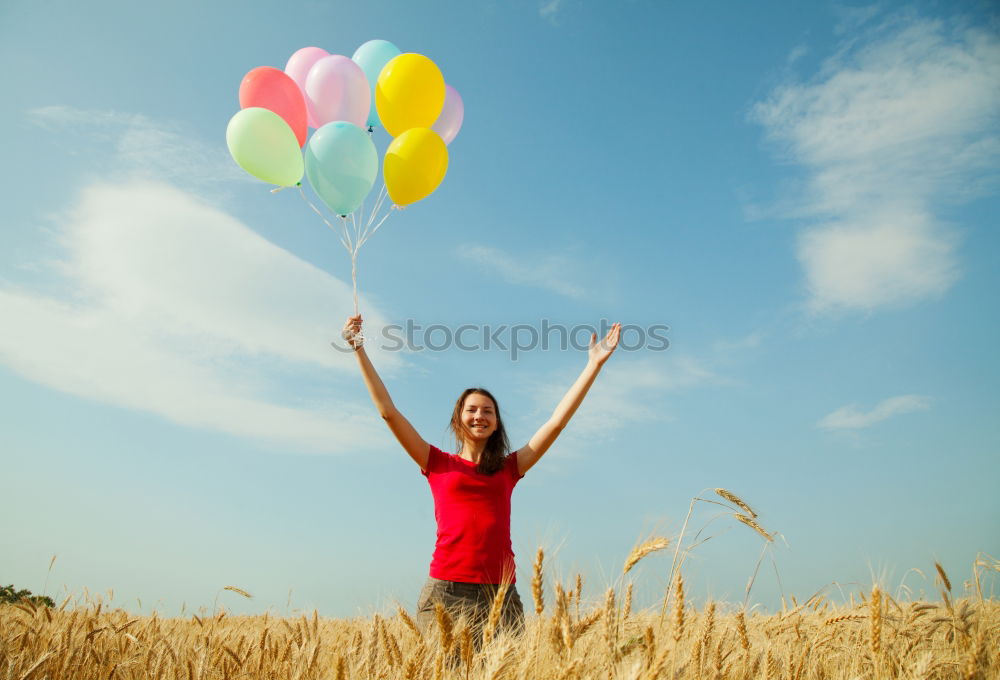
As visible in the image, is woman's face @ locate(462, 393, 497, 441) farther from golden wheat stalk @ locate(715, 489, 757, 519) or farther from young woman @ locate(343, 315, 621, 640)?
golden wheat stalk @ locate(715, 489, 757, 519)

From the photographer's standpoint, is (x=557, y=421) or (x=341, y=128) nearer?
(x=557, y=421)

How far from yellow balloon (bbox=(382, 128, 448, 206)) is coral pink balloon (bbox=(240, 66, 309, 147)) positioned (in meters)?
0.87

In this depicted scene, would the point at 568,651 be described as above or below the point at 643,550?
below

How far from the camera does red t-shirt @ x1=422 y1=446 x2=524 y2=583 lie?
3.16 m

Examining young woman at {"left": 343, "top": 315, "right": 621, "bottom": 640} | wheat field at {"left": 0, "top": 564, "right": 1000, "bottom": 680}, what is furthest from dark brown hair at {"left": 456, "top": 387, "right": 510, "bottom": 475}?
wheat field at {"left": 0, "top": 564, "right": 1000, "bottom": 680}

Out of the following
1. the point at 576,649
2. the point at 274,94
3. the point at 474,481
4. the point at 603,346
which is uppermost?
the point at 274,94

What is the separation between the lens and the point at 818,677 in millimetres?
2453

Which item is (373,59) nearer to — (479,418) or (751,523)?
(479,418)

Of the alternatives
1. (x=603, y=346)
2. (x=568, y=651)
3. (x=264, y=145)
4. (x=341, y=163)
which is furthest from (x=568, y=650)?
(x=264, y=145)

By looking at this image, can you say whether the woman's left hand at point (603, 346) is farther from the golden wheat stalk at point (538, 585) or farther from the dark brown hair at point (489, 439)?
the golden wheat stalk at point (538, 585)

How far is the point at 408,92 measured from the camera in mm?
5129

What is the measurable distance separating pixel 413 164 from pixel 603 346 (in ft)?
6.79

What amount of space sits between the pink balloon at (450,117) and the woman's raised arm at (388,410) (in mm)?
3001

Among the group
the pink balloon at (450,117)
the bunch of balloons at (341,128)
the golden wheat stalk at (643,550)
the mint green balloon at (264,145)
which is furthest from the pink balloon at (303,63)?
the golden wheat stalk at (643,550)
